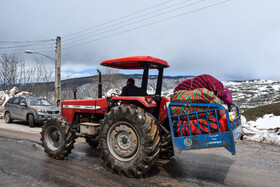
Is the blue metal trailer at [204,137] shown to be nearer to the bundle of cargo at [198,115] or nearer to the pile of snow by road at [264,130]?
the bundle of cargo at [198,115]

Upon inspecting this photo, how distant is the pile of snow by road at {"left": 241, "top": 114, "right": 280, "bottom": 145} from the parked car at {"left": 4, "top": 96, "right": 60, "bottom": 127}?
926 centimetres

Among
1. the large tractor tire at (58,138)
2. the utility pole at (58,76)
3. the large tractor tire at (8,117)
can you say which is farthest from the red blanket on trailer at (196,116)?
the utility pole at (58,76)

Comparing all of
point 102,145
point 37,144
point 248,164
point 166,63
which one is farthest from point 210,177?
point 37,144

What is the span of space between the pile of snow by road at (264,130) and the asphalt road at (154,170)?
1389 millimetres

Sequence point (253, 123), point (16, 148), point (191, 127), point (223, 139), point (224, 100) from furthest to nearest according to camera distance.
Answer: point (253, 123), point (16, 148), point (224, 100), point (191, 127), point (223, 139)

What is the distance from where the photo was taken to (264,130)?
28.7 feet

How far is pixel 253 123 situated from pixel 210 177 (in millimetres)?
6763

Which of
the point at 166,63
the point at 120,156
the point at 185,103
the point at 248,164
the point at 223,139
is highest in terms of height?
the point at 166,63

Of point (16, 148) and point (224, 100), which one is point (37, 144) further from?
point (224, 100)

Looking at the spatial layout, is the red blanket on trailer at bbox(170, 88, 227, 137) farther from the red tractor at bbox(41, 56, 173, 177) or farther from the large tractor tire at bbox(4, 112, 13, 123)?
the large tractor tire at bbox(4, 112, 13, 123)

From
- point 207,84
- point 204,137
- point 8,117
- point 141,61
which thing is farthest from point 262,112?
point 8,117

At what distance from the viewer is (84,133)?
17.4 ft

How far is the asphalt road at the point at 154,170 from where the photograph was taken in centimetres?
396

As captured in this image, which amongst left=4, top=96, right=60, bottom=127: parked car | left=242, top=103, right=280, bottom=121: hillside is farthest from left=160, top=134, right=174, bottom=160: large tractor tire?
left=4, top=96, right=60, bottom=127: parked car
